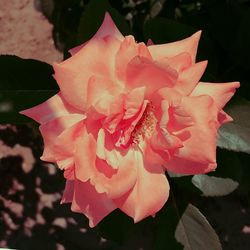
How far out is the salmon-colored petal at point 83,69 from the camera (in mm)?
923

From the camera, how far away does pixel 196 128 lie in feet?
2.98

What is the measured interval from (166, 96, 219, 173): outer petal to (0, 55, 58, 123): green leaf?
43cm

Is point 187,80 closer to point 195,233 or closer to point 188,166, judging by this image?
point 188,166

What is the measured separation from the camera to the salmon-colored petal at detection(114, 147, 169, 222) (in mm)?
937

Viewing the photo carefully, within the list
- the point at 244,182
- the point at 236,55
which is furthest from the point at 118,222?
the point at 236,55

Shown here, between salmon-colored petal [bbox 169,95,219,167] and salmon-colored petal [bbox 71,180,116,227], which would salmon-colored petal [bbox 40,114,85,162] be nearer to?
salmon-colored petal [bbox 71,180,116,227]

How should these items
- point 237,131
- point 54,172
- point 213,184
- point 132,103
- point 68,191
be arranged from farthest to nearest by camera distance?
point 54,172 → point 213,184 → point 237,131 → point 68,191 → point 132,103

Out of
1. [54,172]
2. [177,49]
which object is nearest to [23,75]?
[177,49]

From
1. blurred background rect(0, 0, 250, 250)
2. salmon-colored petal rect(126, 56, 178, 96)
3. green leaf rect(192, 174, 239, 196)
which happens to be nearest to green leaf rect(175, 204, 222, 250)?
green leaf rect(192, 174, 239, 196)

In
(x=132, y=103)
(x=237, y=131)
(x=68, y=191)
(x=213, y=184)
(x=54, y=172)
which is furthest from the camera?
(x=54, y=172)

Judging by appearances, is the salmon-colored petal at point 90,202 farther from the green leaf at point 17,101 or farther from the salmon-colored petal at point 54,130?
the green leaf at point 17,101

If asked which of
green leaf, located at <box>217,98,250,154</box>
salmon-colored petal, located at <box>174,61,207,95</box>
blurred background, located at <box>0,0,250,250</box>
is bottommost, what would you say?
blurred background, located at <box>0,0,250,250</box>

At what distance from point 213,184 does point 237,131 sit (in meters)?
0.21

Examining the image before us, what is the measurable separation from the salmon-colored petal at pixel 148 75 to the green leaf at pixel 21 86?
1.24 feet
